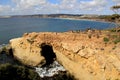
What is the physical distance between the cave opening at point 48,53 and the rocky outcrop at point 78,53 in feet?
1.54

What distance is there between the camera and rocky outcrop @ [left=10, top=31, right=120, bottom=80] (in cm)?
2428

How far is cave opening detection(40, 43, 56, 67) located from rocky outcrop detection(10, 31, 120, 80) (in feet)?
1.54

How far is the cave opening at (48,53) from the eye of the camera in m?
32.4

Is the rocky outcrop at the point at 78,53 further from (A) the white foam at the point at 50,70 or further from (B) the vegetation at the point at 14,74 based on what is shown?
(B) the vegetation at the point at 14,74

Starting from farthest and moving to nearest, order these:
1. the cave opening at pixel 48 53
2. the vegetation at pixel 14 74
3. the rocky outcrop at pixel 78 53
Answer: the cave opening at pixel 48 53, the rocky outcrop at pixel 78 53, the vegetation at pixel 14 74

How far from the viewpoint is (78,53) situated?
2745 centimetres

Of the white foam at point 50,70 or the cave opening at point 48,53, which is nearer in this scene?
the white foam at point 50,70

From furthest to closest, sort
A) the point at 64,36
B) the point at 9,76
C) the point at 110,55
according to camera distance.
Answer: the point at 64,36
the point at 110,55
the point at 9,76

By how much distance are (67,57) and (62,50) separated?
1.24 metres

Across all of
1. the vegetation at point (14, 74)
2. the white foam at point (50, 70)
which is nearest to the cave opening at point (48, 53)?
the white foam at point (50, 70)

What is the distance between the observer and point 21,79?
58.6ft

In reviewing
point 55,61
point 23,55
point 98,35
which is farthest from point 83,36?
point 23,55

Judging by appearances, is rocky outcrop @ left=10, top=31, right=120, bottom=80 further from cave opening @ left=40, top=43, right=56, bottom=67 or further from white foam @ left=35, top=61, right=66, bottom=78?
white foam @ left=35, top=61, right=66, bottom=78

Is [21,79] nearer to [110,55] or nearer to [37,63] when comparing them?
[110,55]
